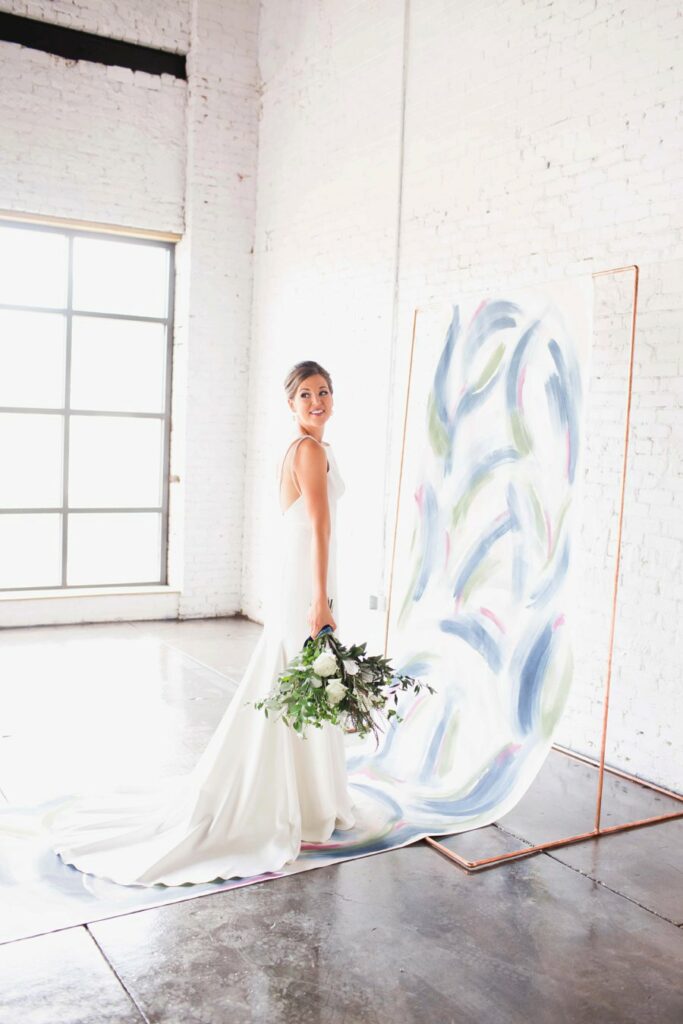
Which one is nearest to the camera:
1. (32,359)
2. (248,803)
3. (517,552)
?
(248,803)

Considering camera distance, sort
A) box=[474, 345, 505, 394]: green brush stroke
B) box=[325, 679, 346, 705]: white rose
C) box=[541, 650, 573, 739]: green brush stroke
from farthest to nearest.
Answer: box=[474, 345, 505, 394]: green brush stroke
box=[541, 650, 573, 739]: green brush stroke
box=[325, 679, 346, 705]: white rose

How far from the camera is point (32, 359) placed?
24.9 ft

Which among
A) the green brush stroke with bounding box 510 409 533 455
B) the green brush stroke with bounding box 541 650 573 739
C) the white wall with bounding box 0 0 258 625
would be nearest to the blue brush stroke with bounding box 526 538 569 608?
the green brush stroke with bounding box 541 650 573 739

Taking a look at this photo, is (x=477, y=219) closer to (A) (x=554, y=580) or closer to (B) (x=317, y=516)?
(A) (x=554, y=580)

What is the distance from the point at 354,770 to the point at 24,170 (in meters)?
5.19

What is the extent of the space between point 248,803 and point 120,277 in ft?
18.0

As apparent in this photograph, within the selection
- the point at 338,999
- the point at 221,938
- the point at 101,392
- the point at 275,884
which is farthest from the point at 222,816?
the point at 101,392

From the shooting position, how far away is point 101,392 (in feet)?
25.8

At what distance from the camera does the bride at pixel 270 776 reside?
11.2 feet

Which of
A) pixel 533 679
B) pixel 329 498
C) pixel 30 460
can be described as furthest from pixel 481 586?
pixel 30 460

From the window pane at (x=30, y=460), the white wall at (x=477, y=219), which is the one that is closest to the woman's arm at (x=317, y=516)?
the white wall at (x=477, y=219)

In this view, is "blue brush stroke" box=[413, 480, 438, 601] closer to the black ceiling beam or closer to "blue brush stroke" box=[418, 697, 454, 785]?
"blue brush stroke" box=[418, 697, 454, 785]

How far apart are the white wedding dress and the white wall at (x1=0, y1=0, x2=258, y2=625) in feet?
13.5

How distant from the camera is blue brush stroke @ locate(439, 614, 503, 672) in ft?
13.4
